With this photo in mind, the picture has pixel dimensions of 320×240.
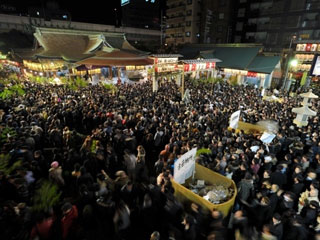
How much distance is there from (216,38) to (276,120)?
37.4m

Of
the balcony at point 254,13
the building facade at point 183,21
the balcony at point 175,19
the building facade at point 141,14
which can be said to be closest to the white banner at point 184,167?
the building facade at point 183,21

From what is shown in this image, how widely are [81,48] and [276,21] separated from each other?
1319 inches

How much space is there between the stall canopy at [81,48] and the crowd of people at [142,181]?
1246 cm

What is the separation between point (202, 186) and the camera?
5.52 meters

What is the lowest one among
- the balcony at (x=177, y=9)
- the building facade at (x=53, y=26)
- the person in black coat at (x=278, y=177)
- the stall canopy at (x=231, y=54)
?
the person in black coat at (x=278, y=177)

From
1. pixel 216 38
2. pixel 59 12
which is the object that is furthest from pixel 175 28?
pixel 59 12

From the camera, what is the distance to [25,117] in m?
8.65

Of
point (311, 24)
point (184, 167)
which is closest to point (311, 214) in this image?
point (184, 167)

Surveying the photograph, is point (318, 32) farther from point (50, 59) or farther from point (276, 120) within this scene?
point (50, 59)

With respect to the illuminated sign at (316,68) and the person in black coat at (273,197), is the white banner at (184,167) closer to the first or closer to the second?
the person in black coat at (273,197)

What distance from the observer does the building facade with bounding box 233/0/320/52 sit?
1202 inches

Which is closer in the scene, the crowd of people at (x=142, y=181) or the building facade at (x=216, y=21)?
the crowd of people at (x=142, y=181)

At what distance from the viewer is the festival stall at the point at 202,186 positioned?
15.6 feet

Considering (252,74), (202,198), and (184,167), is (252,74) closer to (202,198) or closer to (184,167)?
Answer: (184,167)
